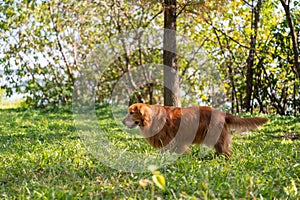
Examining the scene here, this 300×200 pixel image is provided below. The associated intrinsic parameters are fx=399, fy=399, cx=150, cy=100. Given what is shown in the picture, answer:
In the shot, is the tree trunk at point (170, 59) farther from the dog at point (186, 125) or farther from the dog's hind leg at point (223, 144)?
the dog's hind leg at point (223, 144)

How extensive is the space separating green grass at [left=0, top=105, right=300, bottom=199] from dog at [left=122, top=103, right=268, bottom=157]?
0.18 meters

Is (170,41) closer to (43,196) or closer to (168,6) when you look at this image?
(168,6)

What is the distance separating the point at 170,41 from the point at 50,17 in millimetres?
5422

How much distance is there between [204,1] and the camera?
7.66 m

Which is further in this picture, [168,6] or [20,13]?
[20,13]

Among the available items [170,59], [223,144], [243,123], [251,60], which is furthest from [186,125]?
[251,60]

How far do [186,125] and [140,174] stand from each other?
1.30 metres

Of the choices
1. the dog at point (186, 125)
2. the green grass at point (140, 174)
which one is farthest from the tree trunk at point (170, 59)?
the dog at point (186, 125)

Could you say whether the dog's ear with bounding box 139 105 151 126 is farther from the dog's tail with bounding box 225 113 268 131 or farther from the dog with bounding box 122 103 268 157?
the dog's tail with bounding box 225 113 268 131

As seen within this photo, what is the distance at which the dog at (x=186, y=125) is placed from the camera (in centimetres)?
486

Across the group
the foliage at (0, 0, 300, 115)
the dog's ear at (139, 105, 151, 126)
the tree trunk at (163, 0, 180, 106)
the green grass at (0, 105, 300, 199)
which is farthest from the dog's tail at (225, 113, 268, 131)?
the foliage at (0, 0, 300, 115)

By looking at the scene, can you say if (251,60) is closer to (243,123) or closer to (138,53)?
(138,53)

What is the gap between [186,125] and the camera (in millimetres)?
4973

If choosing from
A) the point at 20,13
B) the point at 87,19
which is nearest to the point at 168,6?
the point at 87,19
